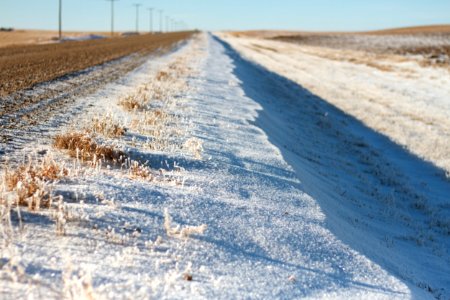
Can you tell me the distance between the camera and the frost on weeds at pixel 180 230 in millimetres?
3926

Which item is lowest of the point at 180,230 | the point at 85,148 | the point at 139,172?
the point at 180,230

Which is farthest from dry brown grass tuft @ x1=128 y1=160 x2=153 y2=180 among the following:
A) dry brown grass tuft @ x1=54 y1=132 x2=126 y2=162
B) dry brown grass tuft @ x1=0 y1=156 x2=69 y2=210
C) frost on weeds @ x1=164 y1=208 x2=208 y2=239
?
frost on weeds @ x1=164 y1=208 x2=208 y2=239

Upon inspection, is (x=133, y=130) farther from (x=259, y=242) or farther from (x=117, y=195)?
(x=259, y=242)

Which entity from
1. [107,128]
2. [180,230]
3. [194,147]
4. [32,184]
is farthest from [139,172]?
[107,128]

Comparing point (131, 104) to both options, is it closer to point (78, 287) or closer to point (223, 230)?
point (223, 230)

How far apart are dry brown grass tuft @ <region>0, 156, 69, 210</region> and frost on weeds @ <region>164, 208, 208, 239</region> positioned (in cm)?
93

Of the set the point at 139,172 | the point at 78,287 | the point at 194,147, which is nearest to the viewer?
the point at 78,287

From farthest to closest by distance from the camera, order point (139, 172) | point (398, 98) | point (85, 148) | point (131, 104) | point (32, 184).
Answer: point (398, 98), point (131, 104), point (85, 148), point (139, 172), point (32, 184)

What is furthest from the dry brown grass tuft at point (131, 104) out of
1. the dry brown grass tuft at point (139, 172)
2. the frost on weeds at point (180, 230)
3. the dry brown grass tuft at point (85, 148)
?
the frost on weeds at point (180, 230)

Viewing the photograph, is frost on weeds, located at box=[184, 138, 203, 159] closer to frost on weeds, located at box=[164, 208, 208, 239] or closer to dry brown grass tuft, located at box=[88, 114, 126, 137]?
dry brown grass tuft, located at box=[88, 114, 126, 137]

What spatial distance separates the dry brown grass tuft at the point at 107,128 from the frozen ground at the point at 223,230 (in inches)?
11.0

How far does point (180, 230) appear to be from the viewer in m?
4.02

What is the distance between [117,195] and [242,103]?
28.2 ft

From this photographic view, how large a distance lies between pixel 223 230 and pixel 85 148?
2368mm
